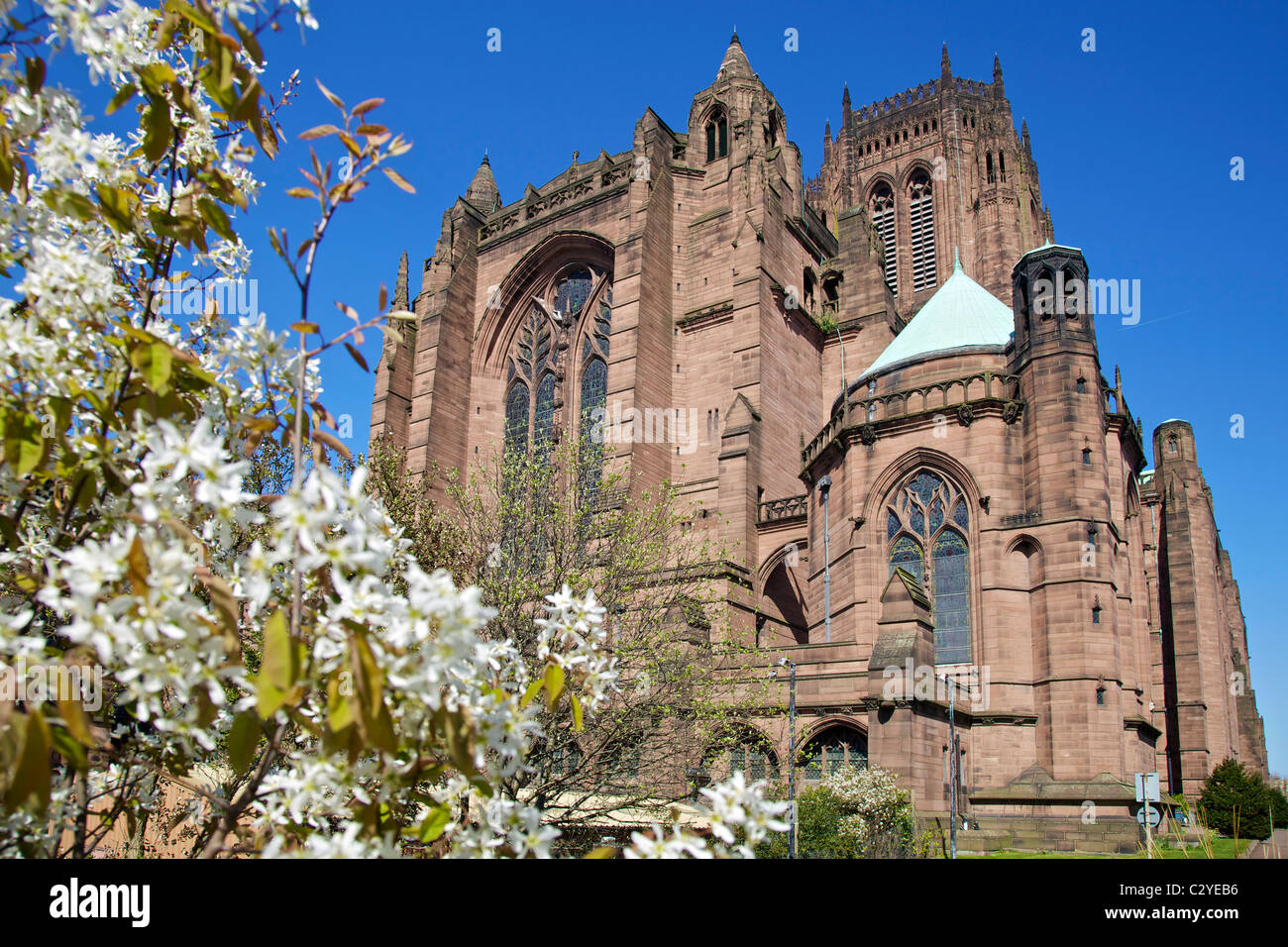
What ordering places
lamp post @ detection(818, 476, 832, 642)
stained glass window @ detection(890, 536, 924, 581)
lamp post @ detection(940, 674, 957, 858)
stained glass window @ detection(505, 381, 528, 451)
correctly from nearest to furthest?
lamp post @ detection(940, 674, 957, 858) → stained glass window @ detection(890, 536, 924, 581) → lamp post @ detection(818, 476, 832, 642) → stained glass window @ detection(505, 381, 528, 451)

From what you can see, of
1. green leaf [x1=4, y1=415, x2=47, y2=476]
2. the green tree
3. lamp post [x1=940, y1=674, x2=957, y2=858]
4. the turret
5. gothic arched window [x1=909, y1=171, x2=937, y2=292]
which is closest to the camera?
green leaf [x1=4, y1=415, x2=47, y2=476]

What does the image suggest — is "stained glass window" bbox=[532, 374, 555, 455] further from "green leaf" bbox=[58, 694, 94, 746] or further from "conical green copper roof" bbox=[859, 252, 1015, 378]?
"green leaf" bbox=[58, 694, 94, 746]

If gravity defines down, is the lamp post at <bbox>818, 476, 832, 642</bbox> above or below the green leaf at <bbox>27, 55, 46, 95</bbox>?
above

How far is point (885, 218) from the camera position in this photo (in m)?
53.5

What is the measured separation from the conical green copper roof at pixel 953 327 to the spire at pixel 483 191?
22373 mm

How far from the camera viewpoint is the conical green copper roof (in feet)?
83.0

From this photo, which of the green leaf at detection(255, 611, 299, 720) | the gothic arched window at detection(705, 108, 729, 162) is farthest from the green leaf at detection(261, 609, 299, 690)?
the gothic arched window at detection(705, 108, 729, 162)

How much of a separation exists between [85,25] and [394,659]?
7.58 feet

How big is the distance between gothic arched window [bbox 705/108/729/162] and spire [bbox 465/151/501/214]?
12.7 metres

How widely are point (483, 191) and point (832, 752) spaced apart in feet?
104

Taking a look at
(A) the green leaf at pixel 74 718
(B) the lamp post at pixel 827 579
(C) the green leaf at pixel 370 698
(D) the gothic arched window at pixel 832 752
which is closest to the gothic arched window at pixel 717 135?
(B) the lamp post at pixel 827 579
